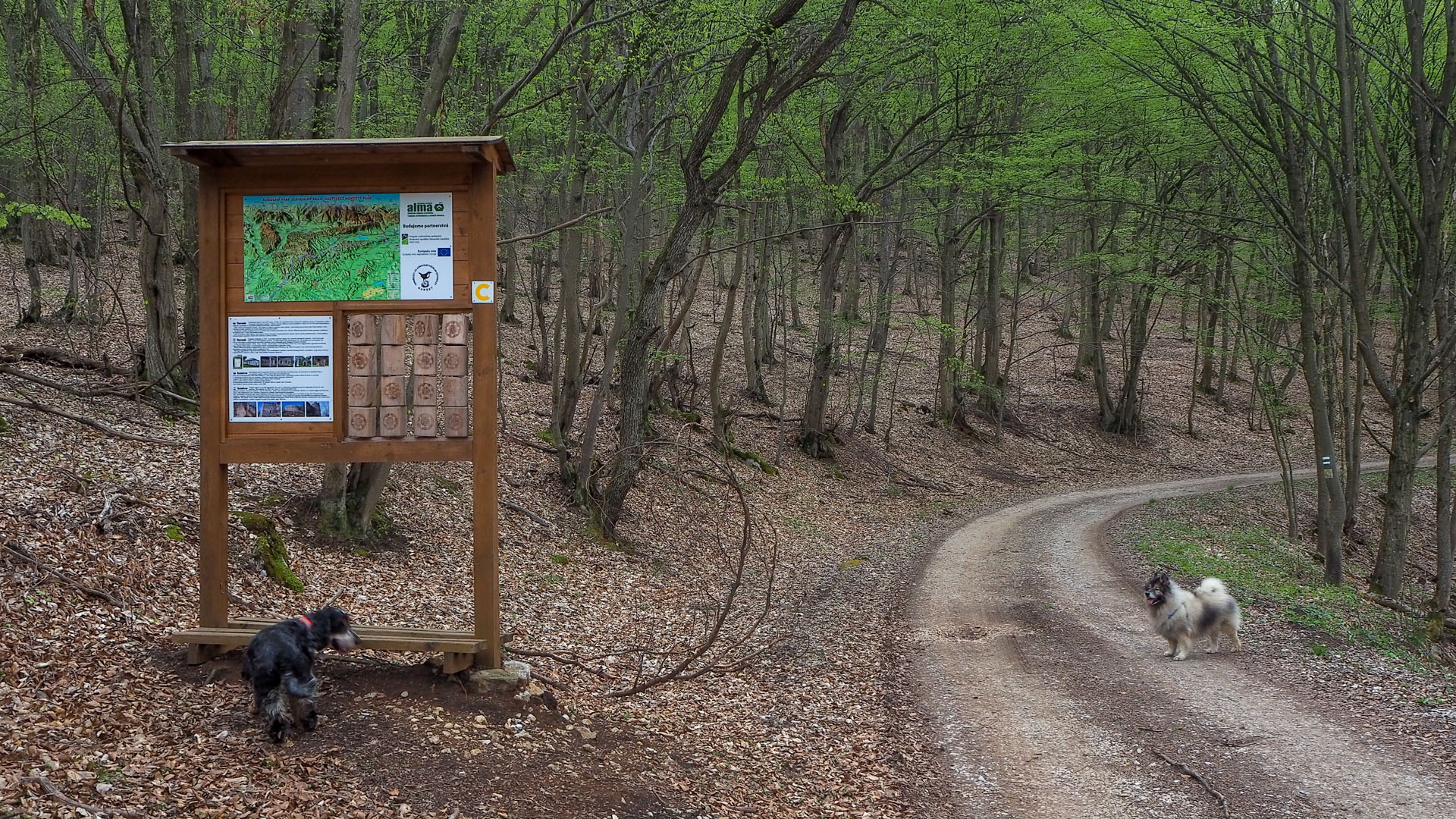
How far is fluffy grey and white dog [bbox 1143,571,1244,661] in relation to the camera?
9.11 m

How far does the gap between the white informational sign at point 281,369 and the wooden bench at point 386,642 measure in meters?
1.35

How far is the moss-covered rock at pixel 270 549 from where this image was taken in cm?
838

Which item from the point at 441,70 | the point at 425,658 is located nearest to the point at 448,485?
the point at 441,70

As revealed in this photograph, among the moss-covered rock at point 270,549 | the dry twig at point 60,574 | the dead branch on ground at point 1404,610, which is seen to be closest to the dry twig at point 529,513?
the moss-covered rock at point 270,549

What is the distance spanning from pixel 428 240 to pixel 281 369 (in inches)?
49.7

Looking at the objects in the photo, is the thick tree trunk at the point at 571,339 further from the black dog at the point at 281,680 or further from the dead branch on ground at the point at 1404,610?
the dead branch on ground at the point at 1404,610

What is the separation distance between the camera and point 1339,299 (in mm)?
16750

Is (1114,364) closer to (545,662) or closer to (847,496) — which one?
(847,496)

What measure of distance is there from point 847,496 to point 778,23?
11.3 meters

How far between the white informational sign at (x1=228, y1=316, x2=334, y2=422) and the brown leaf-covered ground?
157 cm

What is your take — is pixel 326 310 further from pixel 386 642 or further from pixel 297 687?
pixel 297 687

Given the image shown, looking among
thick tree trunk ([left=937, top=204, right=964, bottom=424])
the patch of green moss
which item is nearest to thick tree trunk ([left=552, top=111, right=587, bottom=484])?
the patch of green moss

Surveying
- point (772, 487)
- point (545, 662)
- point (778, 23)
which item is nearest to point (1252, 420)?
point (772, 487)

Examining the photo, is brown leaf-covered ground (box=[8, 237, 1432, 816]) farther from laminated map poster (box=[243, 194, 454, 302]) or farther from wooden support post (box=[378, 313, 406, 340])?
laminated map poster (box=[243, 194, 454, 302])
